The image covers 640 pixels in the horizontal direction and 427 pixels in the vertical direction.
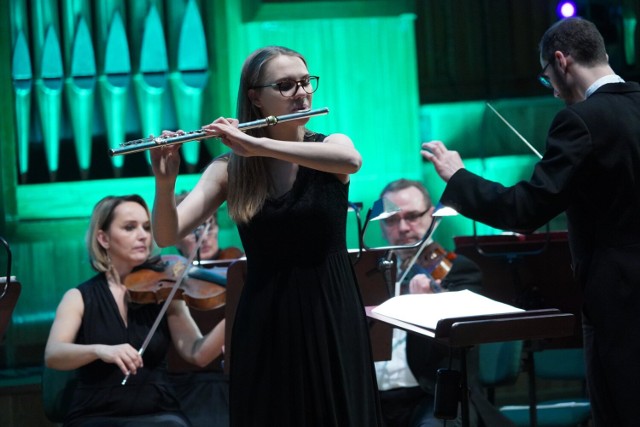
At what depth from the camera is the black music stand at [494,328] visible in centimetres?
217

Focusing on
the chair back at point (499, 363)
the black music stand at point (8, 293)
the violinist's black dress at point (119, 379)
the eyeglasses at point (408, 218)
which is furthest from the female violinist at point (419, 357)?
the black music stand at point (8, 293)

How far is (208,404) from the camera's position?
3.57m

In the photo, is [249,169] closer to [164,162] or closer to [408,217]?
[164,162]

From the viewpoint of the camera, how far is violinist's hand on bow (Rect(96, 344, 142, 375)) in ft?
9.81

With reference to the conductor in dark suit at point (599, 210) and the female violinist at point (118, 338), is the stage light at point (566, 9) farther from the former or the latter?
the conductor in dark suit at point (599, 210)

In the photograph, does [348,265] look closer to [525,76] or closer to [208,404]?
[208,404]

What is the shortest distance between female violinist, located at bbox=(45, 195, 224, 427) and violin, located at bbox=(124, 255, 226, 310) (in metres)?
0.05

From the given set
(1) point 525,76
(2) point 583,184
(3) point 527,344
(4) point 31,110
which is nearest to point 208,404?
(3) point 527,344

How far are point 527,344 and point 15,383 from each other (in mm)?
2440

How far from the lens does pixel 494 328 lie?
2207 millimetres

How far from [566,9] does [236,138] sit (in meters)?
3.64

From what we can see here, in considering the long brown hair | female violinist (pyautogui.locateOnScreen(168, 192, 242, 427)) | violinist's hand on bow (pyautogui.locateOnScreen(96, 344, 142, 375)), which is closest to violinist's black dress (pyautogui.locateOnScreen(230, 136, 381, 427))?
the long brown hair

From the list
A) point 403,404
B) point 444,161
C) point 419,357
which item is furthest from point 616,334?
point 403,404

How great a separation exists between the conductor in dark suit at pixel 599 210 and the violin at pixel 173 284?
123 cm
